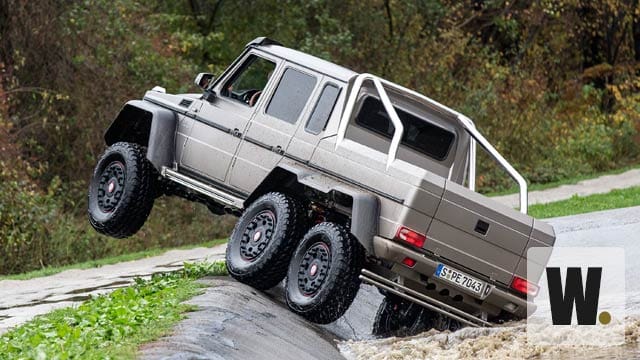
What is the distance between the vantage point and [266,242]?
1107 centimetres

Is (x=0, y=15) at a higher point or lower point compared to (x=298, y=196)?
higher

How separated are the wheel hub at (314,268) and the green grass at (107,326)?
38.6 inches

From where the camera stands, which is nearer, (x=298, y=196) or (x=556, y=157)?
(x=298, y=196)

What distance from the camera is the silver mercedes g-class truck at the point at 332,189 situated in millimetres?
10180

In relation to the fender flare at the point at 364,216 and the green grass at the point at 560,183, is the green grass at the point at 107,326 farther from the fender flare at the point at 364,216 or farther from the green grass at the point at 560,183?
the green grass at the point at 560,183

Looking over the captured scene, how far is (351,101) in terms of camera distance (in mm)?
11289

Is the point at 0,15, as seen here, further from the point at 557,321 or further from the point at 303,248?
the point at 557,321

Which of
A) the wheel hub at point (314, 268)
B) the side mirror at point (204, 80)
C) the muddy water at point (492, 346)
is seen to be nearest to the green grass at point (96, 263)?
the side mirror at point (204, 80)

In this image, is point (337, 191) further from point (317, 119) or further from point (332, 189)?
point (317, 119)

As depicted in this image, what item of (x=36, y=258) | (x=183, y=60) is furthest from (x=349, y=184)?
(x=183, y=60)

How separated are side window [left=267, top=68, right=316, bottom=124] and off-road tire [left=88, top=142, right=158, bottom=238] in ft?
5.09

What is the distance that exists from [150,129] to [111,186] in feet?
2.39

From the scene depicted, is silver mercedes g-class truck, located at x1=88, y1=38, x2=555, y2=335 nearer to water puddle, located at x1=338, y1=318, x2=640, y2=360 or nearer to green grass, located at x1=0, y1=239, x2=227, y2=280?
water puddle, located at x1=338, y1=318, x2=640, y2=360

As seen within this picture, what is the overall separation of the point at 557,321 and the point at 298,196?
267 cm
